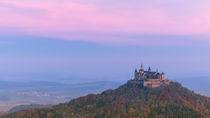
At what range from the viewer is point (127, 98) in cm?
10638

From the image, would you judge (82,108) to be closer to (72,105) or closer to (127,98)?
(72,105)

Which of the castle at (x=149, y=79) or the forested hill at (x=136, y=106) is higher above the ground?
the castle at (x=149, y=79)

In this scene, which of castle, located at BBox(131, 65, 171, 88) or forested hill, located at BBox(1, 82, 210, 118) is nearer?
forested hill, located at BBox(1, 82, 210, 118)

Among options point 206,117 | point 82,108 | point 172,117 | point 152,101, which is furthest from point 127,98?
point 206,117

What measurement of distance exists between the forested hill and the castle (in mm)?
2814

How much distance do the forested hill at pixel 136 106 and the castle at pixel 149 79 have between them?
9.23 feet

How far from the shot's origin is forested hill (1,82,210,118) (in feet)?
290

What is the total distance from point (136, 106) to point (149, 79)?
941 inches

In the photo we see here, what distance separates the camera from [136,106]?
9481cm

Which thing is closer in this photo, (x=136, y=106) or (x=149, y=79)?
(x=136, y=106)

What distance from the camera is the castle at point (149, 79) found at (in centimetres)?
11475

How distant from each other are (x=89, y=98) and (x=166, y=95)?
107 ft

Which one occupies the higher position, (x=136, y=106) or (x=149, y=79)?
(x=149, y=79)

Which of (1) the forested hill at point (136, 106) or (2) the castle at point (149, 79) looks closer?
(1) the forested hill at point (136, 106)
